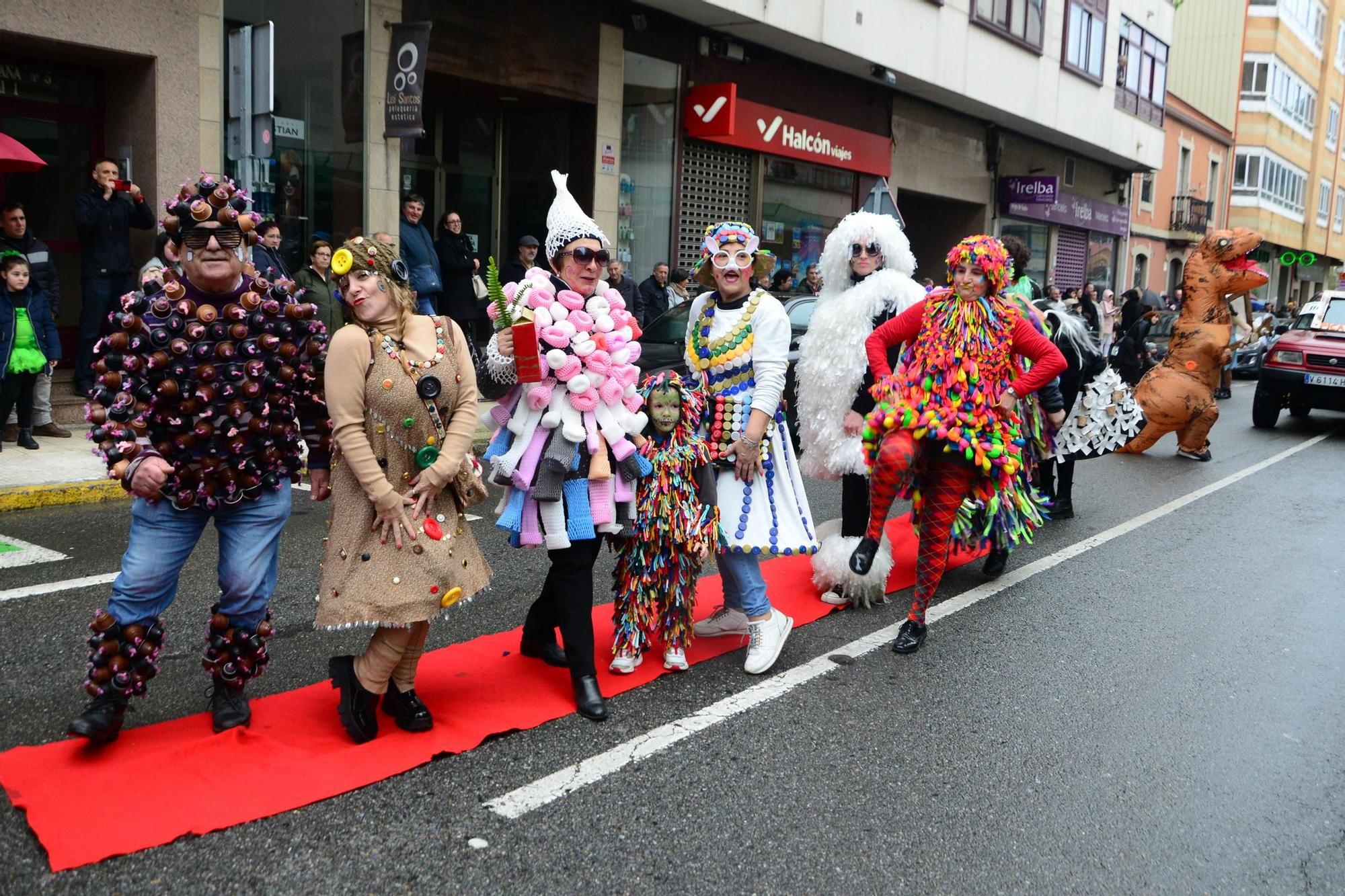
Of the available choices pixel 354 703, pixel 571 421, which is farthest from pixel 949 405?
pixel 354 703

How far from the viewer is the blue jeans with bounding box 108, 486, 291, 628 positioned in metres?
3.57

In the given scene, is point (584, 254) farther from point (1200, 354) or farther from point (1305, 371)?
point (1305, 371)

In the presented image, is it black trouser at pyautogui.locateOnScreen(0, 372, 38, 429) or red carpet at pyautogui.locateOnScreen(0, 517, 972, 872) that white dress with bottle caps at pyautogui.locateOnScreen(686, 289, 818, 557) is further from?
black trouser at pyautogui.locateOnScreen(0, 372, 38, 429)

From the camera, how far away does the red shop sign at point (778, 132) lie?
16.6 meters

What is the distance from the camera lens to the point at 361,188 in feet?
41.3

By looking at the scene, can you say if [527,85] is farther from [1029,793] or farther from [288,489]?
[1029,793]

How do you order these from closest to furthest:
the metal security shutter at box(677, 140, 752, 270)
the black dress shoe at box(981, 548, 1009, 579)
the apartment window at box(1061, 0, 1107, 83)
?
1. the black dress shoe at box(981, 548, 1009, 579)
2. the metal security shutter at box(677, 140, 752, 270)
3. the apartment window at box(1061, 0, 1107, 83)

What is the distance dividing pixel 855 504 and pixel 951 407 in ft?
3.56

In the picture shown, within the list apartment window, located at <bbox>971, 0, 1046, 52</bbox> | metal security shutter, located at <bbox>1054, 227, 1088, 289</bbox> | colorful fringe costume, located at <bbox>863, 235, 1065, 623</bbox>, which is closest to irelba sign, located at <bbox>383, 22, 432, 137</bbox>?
colorful fringe costume, located at <bbox>863, 235, 1065, 623</bbox>

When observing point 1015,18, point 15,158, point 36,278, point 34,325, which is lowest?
point 34,325

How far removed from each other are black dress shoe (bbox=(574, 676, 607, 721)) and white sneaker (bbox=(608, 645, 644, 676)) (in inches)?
13.8

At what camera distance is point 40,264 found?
905cm

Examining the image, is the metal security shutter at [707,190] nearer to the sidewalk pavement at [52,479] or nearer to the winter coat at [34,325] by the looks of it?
the winter coat at [34,325]

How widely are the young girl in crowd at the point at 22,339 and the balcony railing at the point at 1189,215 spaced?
3662 cm
